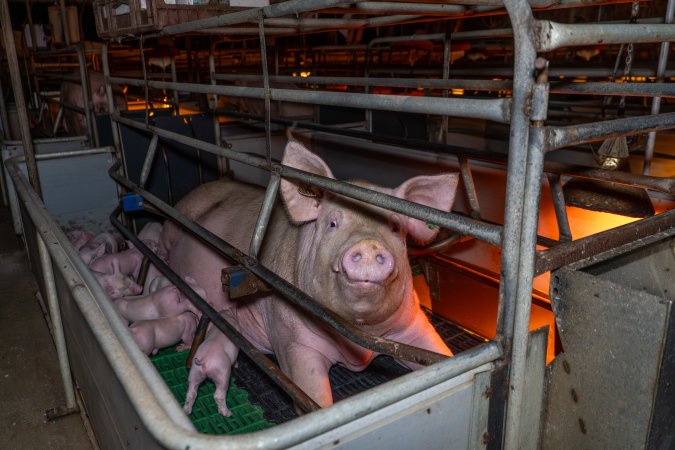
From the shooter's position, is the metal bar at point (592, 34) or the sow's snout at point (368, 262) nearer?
the metal bar at point (592, 34)

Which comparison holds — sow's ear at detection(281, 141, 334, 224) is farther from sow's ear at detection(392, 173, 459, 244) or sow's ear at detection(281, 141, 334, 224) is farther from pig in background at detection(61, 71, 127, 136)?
pig in background at detection(61, 71, 127, 136)

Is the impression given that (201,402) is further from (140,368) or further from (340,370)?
(140,368)

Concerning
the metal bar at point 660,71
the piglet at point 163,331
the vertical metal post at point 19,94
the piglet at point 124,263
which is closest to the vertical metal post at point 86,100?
the vertical metal post at point 19,94

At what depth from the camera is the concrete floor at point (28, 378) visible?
3143mm

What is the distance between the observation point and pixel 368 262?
2.25 metres

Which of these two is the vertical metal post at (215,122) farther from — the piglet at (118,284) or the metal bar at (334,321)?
Answer: the metal bar at (334,321)

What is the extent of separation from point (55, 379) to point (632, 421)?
11.1ft

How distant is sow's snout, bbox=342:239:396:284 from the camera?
2.24 meters

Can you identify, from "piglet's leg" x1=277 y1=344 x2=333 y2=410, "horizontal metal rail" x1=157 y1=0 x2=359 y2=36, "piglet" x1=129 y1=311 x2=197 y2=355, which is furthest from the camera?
"piglet" x1=129 y1=311 x2=197 y2=355

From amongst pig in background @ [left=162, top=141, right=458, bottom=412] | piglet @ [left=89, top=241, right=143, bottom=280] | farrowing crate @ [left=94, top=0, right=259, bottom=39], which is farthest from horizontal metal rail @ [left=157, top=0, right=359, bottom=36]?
piglet @ [left=89, top=241, right=143, bottom=280]

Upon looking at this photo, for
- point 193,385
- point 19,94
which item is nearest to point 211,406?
point 193,385

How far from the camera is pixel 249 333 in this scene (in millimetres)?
3680

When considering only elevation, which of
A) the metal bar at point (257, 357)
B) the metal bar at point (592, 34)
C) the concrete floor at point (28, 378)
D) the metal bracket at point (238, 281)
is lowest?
the concrete floor at point (28, 378)

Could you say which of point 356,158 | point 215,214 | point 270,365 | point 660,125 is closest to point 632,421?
point 660,125
